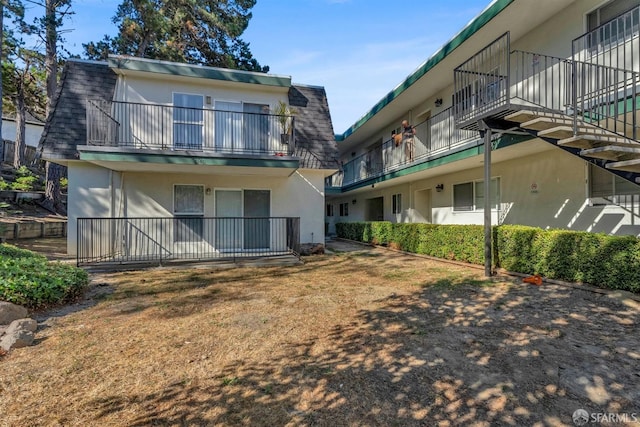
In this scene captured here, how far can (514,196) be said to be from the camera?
920cm

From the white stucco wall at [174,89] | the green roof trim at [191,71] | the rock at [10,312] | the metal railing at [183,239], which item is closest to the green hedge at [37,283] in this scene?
the rock at [10,312]

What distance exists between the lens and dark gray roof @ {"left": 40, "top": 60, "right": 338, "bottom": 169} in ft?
31.2

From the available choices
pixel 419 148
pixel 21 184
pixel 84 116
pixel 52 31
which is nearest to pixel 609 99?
pixel 419 148

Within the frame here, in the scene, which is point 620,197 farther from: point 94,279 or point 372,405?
point 94,279

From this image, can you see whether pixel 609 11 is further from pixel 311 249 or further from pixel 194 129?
pixel 194 129

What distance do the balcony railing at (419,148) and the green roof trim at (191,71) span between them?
5462 mm

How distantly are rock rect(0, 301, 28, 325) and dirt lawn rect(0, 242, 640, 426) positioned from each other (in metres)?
0.25

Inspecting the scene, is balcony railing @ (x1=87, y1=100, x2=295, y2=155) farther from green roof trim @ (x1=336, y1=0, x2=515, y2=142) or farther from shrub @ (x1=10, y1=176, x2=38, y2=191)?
shrub @ (x1=10, y1=176, x2=38, y2=191)

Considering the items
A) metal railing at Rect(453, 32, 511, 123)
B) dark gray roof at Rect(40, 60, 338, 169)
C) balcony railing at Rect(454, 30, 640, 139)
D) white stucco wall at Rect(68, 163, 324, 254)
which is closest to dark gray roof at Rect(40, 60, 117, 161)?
dark gray roof at Rect(40, 60, 338, 169)

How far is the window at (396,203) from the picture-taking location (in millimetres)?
15788

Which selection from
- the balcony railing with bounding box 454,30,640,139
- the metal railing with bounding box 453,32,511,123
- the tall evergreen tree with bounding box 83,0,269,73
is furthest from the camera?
the tall evergreen tree with bounding box 83,0,269,73

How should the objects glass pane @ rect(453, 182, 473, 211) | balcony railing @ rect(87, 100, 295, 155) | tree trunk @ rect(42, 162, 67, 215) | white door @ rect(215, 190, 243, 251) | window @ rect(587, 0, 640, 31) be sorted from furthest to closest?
tree trunk @ rect(42, 162, 67, 215)
glass pane @ rect(453, 182, 473, 211)
white door @ rect(215, 190, 243, 251)
balcony railing @ rect(87, 100, 295, 155)
window @ rect(587, 0, 640, 31)

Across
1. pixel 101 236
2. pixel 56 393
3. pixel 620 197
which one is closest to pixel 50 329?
pixel 56 393

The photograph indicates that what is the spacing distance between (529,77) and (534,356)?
7.91 m
